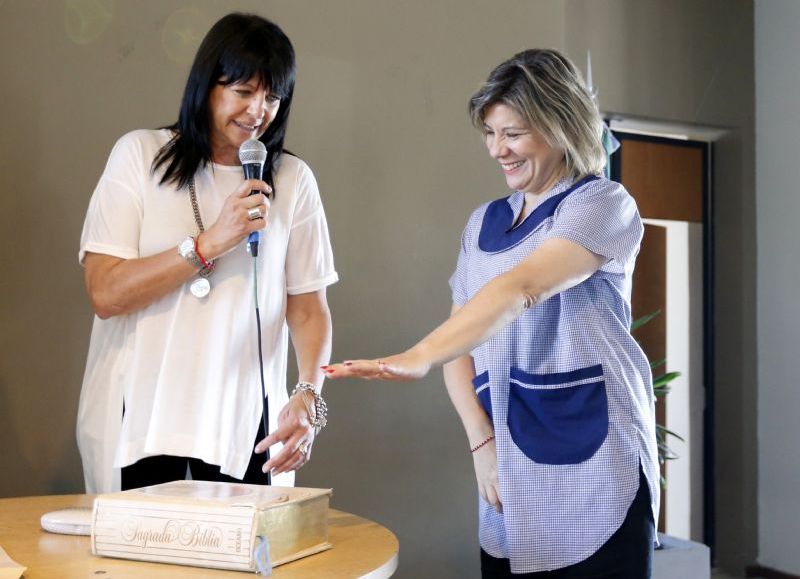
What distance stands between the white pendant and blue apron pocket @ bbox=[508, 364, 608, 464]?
59cm

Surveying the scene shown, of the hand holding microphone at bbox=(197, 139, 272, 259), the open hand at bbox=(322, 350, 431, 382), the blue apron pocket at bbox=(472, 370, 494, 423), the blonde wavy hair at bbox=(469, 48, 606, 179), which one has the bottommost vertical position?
the blue apron pocket at bbox=(472, 370, 494, 423)

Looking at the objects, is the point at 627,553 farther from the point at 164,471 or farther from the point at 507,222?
the point at 164,471

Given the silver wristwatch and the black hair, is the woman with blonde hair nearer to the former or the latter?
the black hair

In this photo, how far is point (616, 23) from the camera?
4328 millimetres

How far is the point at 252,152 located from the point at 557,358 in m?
0.65

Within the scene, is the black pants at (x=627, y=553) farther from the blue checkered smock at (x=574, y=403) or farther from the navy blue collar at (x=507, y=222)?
the navy blue collar at (x=507, y=222)

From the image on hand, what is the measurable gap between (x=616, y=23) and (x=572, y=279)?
9.98ft

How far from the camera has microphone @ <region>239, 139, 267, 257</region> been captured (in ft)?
5.72

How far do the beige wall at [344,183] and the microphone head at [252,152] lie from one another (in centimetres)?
102

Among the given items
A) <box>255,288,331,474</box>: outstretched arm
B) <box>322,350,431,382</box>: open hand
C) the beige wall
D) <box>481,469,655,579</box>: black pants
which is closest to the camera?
<box>322,350,431,382</box>: open hand

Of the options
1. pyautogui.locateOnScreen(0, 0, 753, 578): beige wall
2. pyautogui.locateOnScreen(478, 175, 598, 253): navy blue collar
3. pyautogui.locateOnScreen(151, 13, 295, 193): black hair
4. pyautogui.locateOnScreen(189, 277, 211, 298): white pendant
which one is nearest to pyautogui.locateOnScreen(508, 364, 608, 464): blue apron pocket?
pyautogui.locateOnScreen(478, 175, 598, 253): navy blue collar

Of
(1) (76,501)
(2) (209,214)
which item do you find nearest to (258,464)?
(1) (76,501)

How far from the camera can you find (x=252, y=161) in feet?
5.74

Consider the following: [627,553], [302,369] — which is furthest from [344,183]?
[627,553]
